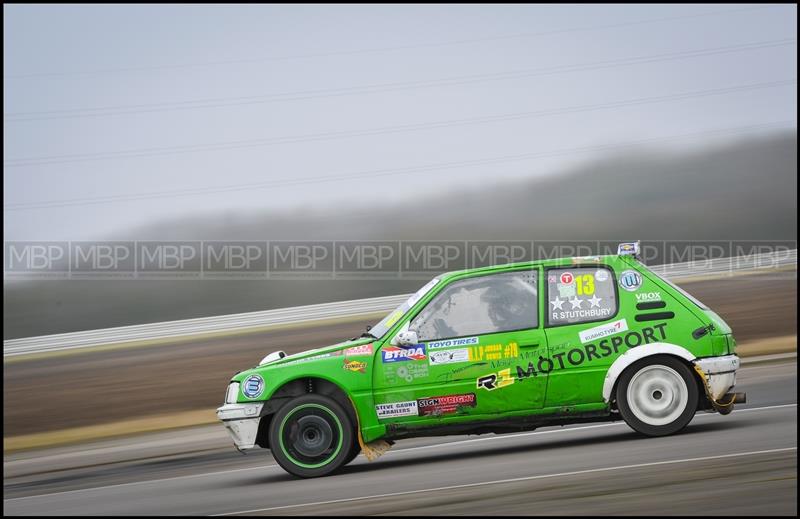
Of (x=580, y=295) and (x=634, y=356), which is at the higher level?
(x=580, y=295)

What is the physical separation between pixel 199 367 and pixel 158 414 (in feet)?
10.1

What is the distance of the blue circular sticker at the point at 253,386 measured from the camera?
7.37m

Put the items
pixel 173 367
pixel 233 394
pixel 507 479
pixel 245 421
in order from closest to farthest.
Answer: pixel 507 479, pixel 245 421, pixel 233 394, pixel 173 367

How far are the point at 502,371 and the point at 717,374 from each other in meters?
1.75

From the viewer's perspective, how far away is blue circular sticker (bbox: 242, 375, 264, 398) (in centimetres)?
737

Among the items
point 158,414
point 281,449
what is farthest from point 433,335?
point 158,414

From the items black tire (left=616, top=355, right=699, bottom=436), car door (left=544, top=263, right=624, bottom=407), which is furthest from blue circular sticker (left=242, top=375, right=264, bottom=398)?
black tire (left=616, top=355, right=699, bottom=436)

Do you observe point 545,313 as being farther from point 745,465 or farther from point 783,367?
point 783,367

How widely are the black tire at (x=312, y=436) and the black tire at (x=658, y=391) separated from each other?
229 cm

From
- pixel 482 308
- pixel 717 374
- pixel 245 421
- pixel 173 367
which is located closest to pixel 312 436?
pixel 245 421

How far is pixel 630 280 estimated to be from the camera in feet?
24.4

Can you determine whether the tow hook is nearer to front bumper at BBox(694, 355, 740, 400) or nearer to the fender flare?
front bumper at BBox(694, 355, 740, 400)

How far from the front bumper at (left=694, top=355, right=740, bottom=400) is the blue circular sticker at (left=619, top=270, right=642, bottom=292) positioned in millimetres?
778

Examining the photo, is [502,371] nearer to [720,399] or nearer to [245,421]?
[720,399]
